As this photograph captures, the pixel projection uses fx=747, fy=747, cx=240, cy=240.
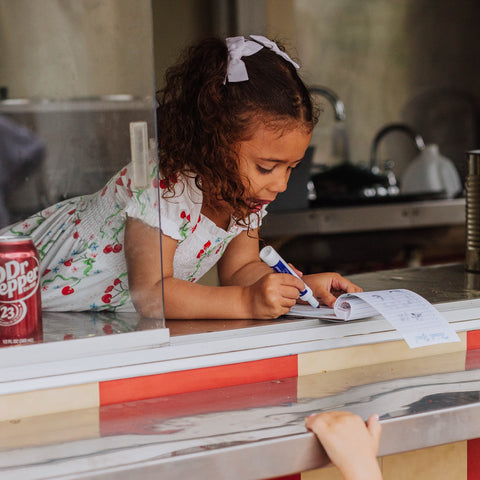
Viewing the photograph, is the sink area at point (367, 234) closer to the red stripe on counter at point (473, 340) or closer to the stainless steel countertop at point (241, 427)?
the red stripe on counter at point (473, 340)

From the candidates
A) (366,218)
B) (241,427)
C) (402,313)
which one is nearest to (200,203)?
(402,313)

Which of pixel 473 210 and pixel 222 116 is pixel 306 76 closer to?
pixel 473 210

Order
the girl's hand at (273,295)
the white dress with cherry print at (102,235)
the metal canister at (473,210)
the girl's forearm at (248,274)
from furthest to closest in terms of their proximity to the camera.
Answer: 1. the metal canister at (473,210)
2. the girl's forearm at (248,274)
3. the girl's hand at (273,295)
4. the white dress with cherry print at (102,235)

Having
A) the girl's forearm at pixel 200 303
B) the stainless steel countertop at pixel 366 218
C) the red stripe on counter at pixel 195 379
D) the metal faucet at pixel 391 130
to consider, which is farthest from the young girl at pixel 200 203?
the metal faucet at pixel 391 130

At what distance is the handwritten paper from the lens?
3.88 feet

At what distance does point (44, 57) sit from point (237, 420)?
819 mm

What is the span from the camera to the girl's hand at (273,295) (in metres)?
1.28

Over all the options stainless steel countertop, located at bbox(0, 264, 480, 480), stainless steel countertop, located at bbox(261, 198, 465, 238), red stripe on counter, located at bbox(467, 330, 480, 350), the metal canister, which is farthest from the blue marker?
stainless steel countertop, located at bbox(261, 198, 465, 238)

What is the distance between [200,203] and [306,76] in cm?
93

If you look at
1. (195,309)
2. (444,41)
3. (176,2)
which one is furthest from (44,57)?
(444,41)

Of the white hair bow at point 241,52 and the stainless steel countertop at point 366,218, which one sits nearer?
the white hair bow at point 241,52

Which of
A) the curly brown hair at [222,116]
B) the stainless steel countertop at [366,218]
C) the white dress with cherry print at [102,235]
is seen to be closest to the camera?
the white dress with cherry print at [102,235]

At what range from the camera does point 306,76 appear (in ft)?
7.29

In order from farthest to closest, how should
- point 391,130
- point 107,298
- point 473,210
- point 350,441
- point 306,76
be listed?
point 391,130 → point 306,76 → point 473,210 → point 107,298 → point 350,441
